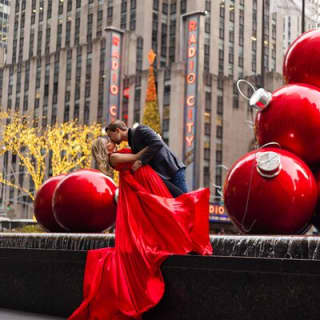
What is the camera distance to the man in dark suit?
5.61 meters

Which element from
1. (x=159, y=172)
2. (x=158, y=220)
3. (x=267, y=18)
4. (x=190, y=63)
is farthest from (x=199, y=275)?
(x=267, y=18)

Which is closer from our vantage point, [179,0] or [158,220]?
[158,220]

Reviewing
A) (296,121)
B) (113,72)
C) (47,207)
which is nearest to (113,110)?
(113,72)

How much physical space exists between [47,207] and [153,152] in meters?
3.19

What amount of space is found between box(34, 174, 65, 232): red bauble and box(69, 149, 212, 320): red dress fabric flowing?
293 cm

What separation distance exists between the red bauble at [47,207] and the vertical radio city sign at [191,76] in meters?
44.0

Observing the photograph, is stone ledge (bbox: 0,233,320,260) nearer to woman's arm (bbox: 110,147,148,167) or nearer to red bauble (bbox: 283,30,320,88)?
woman's arm (bbox: 110,147,148,167)

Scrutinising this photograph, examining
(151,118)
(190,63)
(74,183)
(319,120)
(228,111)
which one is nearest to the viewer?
(319,120)

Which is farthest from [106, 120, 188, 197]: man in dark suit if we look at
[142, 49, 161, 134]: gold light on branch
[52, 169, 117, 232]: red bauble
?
[142, 49, 161, 134]: gold light on branch

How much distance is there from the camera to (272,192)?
19.3 ft

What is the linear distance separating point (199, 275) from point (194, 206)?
0.58 metres

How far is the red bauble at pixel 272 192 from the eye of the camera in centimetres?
588

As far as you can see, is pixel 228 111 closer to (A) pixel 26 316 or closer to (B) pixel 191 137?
(B) pixel 191 137

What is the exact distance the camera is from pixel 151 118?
59.3 metres
